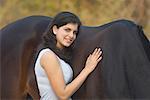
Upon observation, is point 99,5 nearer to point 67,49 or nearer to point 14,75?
point 14,75

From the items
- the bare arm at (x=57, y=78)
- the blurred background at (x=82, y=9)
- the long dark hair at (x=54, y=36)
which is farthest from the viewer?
the blurred background at (x=82, y=9)

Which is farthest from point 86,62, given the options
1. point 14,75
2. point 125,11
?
point 125,11

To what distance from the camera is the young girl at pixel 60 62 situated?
3117 millimetres

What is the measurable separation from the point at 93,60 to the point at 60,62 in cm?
24

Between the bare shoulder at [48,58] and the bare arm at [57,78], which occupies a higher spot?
the bare shoulder at [48,58]

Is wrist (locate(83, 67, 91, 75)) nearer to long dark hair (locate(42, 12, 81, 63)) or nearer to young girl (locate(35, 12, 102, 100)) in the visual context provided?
young girl (locate(35, 12, 102, 100))

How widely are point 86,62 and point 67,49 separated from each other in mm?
168

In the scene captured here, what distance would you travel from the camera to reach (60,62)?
3.23 metres

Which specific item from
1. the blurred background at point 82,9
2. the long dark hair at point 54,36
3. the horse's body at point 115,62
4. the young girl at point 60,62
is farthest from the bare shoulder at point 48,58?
the blurred background at point 82,9

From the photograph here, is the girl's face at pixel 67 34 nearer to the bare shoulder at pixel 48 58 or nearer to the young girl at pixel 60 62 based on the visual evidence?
the young girl at pixel 60 62

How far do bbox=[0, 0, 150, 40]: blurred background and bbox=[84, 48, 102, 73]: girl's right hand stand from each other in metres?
5.61

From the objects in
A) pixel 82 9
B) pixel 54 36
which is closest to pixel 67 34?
pixel 54 36

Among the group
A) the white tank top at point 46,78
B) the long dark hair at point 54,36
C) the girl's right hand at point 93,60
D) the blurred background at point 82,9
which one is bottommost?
the white tank top at point 46,78

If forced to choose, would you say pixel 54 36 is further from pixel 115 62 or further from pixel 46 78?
pixel 115 62
